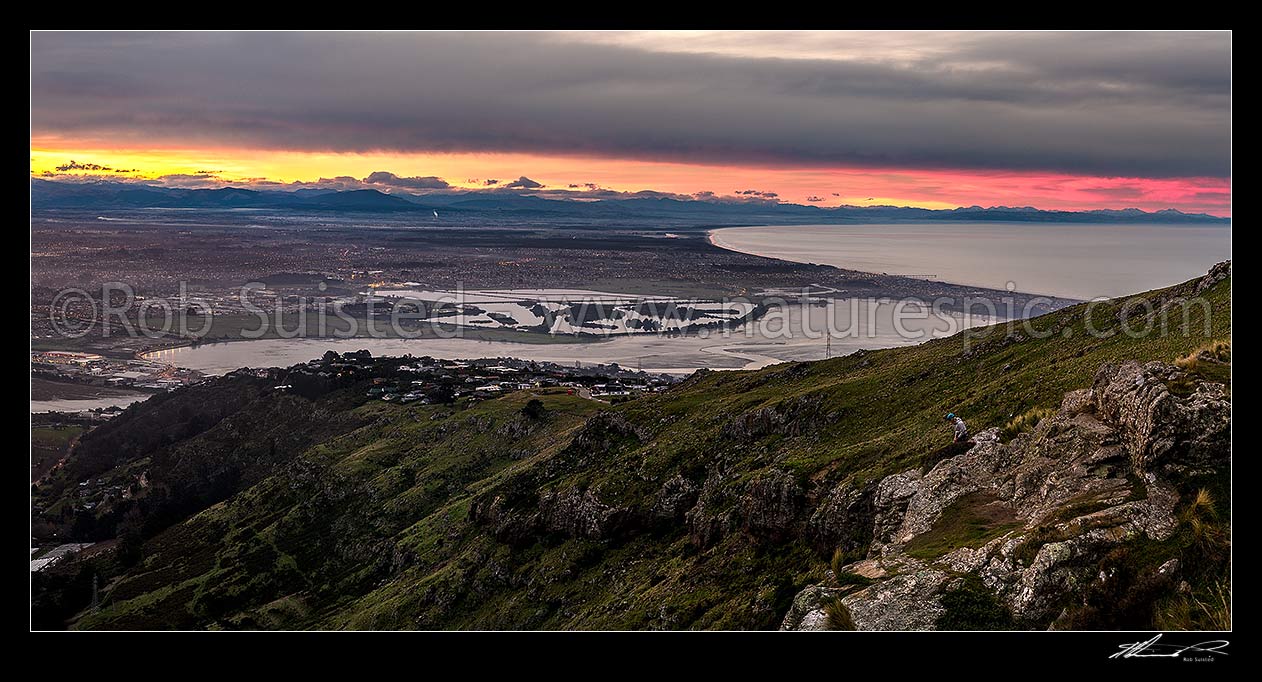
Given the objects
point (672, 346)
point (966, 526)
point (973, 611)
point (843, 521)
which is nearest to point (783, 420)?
point (843, 521)

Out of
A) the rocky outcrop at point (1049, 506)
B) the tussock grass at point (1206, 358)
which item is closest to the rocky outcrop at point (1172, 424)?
the rocky outcrop at point (1049, 506)

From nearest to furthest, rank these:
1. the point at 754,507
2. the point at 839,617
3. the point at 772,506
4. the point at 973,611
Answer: the point at 973,611, the point at 839,617, the point at 772,506, the point at 754,507

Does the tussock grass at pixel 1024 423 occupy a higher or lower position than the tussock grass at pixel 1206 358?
lower

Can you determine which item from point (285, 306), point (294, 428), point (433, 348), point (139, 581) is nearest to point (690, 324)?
point (433, 348)

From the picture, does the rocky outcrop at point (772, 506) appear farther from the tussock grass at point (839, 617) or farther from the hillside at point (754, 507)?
the tussock grass at point (839, 617)
